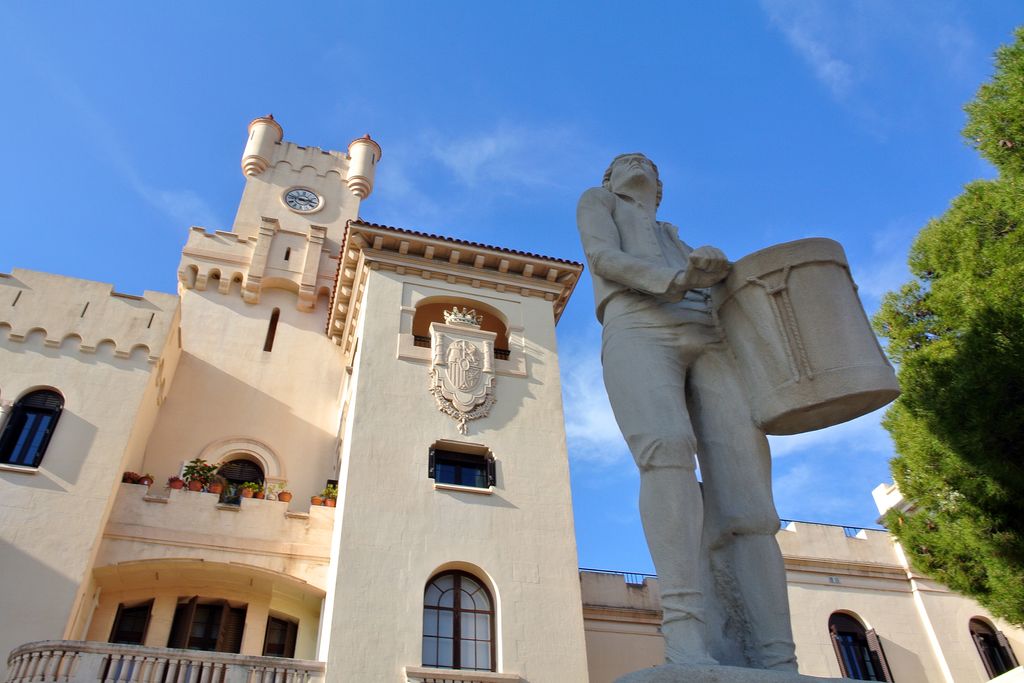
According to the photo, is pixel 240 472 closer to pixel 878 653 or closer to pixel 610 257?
pixel 878 653

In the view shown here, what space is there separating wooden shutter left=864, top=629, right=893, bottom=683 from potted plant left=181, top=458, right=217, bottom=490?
15.2 meters

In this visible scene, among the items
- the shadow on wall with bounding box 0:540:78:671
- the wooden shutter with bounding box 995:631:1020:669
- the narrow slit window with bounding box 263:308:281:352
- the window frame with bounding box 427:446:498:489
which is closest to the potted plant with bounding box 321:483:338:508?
the window frame with bounding box 427:446:498:489

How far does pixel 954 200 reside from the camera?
12.1 m

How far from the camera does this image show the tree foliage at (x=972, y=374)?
34.0 ft

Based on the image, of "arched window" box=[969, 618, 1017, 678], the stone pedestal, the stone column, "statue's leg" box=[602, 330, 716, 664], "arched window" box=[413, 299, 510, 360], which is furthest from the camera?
"arched window" box=[413, 299, 510, 360]

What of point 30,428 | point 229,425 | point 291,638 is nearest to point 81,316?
point 30,428

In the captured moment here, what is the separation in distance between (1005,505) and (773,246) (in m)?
8.24

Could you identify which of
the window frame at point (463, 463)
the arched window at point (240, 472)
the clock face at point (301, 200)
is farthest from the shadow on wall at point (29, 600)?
the clock face at point (301, 200)

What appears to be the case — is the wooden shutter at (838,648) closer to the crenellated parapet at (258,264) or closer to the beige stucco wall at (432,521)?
the beige stucco wall at (432,521)

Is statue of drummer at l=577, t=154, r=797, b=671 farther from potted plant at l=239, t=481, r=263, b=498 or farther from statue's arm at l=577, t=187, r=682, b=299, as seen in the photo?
potted plant at l=239, t=481, r=263, b=498

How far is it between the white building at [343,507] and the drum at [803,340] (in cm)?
1055

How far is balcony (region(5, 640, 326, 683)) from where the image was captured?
12.4 m

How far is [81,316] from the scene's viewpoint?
60.7 feet

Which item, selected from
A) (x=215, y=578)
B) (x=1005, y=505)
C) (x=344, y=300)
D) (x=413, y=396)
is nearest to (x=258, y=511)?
(x=215, y=578)
